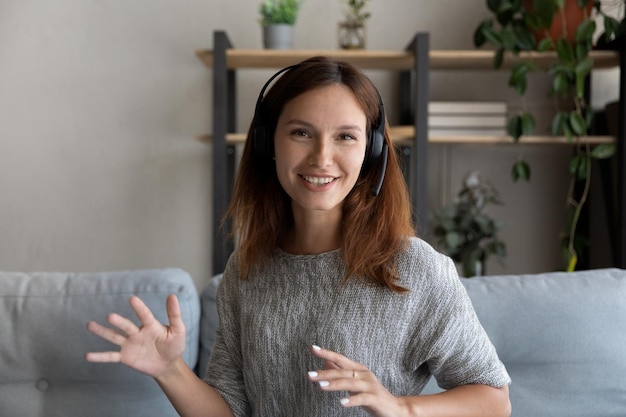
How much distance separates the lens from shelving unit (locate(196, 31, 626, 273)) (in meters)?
2.75

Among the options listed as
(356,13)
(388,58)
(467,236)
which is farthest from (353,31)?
(467,236)

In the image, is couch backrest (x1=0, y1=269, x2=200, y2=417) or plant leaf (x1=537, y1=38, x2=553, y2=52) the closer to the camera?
couch backrest (x1=0, y1=269, x2=200, y2=417)

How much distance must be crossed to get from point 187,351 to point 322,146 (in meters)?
0.61

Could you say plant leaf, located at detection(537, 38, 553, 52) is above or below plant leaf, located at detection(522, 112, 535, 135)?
above

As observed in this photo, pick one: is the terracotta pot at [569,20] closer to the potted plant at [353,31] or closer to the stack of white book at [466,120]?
the stack of white book at [466,120]

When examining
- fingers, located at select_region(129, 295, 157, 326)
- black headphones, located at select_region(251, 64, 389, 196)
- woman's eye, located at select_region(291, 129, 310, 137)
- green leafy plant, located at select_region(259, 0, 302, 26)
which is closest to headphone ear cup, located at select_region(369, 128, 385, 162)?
black headphones, located at select_region(251, 64, 389, 196)

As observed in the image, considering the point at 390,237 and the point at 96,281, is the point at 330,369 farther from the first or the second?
the point at 96,281

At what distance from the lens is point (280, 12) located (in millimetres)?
2928

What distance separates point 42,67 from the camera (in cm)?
322

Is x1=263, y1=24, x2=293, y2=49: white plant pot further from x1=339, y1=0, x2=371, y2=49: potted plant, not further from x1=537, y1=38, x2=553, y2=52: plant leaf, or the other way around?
x1=537, y1=38, x2=553, y2=52: plant leaf

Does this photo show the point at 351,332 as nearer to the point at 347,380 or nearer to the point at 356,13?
the point at 347,380

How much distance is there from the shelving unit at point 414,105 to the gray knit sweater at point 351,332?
4.93 ft

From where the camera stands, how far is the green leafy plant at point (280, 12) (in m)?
2.93

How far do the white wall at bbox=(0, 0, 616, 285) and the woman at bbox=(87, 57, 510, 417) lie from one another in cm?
196
